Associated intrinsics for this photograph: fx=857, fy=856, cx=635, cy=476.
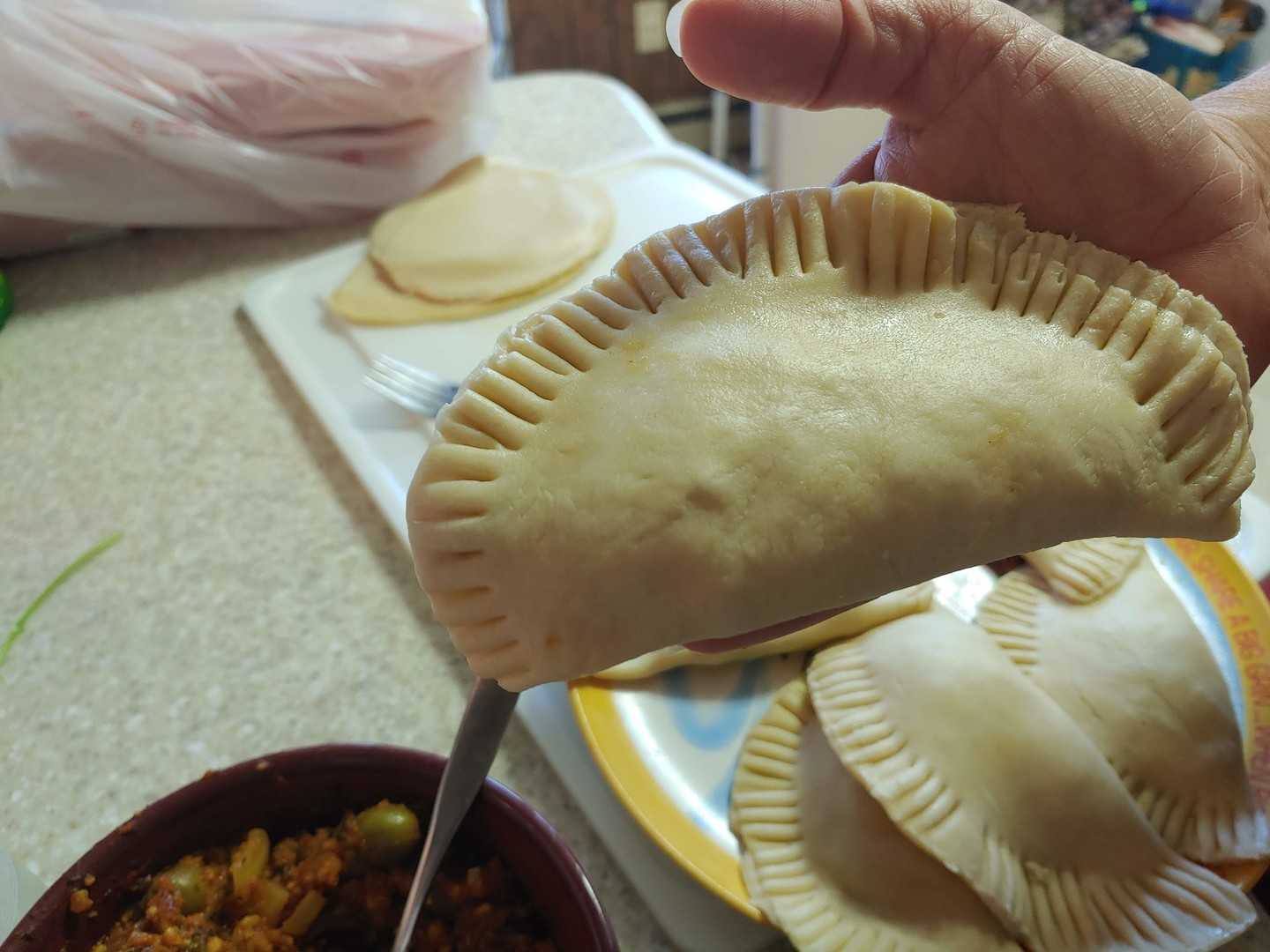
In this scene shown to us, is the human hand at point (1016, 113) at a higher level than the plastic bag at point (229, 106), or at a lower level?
higher

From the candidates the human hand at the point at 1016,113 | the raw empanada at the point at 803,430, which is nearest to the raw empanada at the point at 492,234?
the human hand at the point at 1016,113

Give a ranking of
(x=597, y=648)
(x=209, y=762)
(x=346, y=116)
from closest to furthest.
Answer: (x=597, y=648), (x=209, y=762), (x=346, y=116)

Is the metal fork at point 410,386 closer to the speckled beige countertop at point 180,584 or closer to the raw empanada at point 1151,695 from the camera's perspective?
A: the speckled beige countertop at point 180,584

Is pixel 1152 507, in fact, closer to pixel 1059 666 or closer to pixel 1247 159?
pixel 1059 666

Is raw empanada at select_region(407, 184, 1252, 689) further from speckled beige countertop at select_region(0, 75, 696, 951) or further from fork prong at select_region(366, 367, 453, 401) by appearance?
fork prong at select_region(366, 367, 453, 401)

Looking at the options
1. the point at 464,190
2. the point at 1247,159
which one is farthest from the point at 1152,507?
the point at 464,190

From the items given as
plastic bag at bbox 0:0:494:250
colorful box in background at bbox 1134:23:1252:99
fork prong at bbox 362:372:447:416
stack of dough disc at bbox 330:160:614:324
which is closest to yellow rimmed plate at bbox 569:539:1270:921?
fork prong at bbox 362:372:447:416

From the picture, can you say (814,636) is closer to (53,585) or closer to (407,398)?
(407,398)
